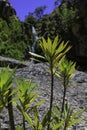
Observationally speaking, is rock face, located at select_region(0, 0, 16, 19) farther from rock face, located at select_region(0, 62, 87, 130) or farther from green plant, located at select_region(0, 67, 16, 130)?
green plant, located at select_region(0, 67, 16, 130)

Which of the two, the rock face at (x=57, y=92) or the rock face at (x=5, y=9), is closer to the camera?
the rock face at (x=57, y=92)

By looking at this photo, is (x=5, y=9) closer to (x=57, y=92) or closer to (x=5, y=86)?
(x=57, y=92)

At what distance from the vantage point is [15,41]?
3638cm

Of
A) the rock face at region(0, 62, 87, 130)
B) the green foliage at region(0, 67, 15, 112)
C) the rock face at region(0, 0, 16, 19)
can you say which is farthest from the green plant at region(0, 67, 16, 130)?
the rock face at region(0, 0, 16, 19)

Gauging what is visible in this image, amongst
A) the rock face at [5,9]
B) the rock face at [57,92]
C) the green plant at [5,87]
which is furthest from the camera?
the rock face at [5,9]

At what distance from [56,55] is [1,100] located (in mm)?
355

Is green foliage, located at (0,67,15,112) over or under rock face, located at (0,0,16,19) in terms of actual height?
under

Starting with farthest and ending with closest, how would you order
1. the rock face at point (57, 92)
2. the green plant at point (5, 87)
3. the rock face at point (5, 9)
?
the rock face at point (5, 9) → the rock face at point (57, 92) → the green plant at point (5, 87)

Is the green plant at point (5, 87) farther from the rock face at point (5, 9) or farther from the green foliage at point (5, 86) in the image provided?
the rock face at point (5, 9)

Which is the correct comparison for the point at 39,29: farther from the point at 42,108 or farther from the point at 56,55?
the point at 56,55

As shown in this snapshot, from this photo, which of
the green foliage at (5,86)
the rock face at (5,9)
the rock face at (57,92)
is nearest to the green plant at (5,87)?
the green foliage at (5,86)

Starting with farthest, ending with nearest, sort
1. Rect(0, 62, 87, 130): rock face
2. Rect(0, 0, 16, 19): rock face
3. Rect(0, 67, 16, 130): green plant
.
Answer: Rect(0, 0, 16, 19): rock face → Rect(0, 62, 87, 130): rock face → Rect(0, 67, 16, 130): green plant

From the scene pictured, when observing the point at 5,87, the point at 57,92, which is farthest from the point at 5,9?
the point at 5,87

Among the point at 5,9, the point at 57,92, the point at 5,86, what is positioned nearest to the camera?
the point at 5,86
